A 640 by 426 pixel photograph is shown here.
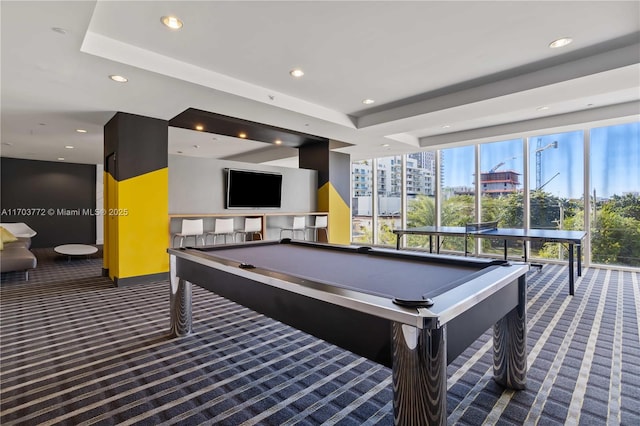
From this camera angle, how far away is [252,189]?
6605 mm

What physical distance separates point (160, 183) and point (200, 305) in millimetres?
2355

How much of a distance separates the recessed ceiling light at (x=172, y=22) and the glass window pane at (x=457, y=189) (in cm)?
704

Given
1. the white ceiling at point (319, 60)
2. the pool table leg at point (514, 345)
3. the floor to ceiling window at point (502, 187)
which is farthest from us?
the floor to ceiling window at point (502, 187)

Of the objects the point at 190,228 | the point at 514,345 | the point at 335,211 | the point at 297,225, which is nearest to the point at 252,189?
the point at 297,225

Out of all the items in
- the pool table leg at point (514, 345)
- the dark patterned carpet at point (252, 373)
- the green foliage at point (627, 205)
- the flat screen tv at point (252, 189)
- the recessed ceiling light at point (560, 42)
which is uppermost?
the recessed ceiling light at point (560, 42)

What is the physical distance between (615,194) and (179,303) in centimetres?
754

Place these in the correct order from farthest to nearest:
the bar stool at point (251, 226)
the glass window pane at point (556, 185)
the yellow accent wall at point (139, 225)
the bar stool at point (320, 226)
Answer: the bar stool at point (320, 226) < the glass window pane at point (556, 185) < the bar stool at point (251, 226) < the yellow accent wall at point (139, 225)

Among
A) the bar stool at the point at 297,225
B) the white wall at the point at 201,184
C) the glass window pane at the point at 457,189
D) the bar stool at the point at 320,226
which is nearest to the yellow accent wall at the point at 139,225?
the white wall at the point at 201,184

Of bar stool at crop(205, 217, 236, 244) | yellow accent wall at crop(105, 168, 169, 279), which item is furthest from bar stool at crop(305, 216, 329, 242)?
yellow accent wall at crop(105, 168, 169, 279)

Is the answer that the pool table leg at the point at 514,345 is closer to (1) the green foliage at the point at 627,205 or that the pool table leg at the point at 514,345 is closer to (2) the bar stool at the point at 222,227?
(2) the bar stool at the point at 222,227

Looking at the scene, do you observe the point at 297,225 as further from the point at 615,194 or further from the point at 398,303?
the point at 615,194

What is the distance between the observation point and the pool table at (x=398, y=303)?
1.20 metres

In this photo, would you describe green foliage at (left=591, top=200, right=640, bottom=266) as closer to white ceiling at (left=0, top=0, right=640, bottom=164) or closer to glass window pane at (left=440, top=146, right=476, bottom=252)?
white ceiling at (left=0, top=0, right=640, bottom=164)

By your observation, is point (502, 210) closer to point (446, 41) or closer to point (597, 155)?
point (597, 155)
